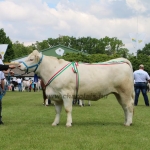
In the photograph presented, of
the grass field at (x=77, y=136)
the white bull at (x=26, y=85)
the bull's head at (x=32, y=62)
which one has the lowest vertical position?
the grass field at (x=77, y=136)

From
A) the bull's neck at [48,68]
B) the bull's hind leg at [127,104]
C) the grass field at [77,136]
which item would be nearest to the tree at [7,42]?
the grass field at [77,136]

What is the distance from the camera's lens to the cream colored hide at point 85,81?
9758mm

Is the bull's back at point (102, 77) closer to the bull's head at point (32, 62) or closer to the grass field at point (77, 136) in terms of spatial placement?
the grass field at point (77, 136)

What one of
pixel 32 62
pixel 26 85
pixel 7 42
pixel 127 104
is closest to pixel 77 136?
pixel 127 104

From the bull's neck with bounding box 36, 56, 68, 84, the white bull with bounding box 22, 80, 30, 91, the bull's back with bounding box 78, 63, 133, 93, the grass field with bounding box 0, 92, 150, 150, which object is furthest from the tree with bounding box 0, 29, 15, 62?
the bull's back with bounding box 78, 63, 133, 93

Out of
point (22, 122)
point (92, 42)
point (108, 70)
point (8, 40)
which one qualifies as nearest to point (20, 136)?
point (22, 122)

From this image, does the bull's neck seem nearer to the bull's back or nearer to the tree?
the bull's back

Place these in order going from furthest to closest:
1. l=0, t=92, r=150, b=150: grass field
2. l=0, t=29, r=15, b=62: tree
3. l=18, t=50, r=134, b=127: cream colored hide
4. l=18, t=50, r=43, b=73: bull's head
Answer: l=0, t=29, r=15, b=62: tree → l=18, t=50, r=43, b=73: bull's head → l=18, t=50, r=134, b=127: cream colored hide → l=0, t=92, r=150, b=150: grass field

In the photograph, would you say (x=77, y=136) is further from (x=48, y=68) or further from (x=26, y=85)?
(x=26, y=85)

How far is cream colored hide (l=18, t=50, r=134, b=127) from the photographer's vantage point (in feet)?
32.0

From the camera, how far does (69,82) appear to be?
9.73 metres

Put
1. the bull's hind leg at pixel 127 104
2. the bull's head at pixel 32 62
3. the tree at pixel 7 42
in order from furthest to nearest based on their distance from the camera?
the tree at pixel 7 42
the bull's hind leg at pixel 127 104
the bull's head at pixel 32 62

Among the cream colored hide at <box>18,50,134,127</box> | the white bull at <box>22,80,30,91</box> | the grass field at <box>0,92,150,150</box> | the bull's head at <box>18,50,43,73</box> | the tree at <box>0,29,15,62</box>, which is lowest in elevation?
the grass field at <box>0,92,150,150</box>

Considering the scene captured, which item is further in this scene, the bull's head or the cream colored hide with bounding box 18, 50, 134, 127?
the bull's head
